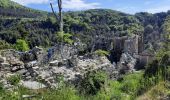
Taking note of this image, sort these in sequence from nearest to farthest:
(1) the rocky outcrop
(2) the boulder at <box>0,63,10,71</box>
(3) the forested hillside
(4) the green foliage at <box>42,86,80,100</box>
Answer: (4) the green foliage at <box>42,86,80,100</box> < (3) the forested hillside < (2) the boulder at <box>0,63,10,71</box> < (1) the rocky outcrop

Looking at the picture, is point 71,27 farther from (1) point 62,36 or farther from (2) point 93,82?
(2) point 93,82

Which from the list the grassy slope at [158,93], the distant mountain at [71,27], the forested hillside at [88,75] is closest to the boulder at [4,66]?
the forested hillside at [88,75]

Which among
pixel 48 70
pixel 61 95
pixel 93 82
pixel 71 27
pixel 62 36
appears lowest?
pixel 71 27

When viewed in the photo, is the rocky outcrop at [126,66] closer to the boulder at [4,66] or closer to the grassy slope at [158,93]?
the boulder at [4,66]

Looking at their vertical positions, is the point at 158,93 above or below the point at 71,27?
above

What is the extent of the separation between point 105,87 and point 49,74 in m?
1.45

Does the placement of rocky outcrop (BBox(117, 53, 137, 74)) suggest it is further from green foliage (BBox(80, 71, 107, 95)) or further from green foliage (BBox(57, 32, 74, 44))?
green foliage (BBox(80, 71, 107, 95))

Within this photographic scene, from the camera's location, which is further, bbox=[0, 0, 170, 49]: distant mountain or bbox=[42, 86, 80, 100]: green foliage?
bbox=[0, 0, 170, 49]: distant mountain

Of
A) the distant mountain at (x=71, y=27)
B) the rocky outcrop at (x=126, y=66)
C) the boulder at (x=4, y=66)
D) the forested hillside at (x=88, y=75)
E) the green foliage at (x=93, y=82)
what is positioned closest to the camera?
the forested hillside at (x=88, y=75)

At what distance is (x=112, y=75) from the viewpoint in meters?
13.4

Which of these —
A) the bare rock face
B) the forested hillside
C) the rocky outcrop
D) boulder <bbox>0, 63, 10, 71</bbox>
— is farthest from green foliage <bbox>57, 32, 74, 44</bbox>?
boulder <bbox>0, 63, 10, 71</bbox>

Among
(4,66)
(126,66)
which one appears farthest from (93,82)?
(126,66)

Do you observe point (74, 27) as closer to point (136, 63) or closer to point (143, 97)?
point (136, 63)

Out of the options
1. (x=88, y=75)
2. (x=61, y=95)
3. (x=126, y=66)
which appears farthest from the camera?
(x=126, y=66)
